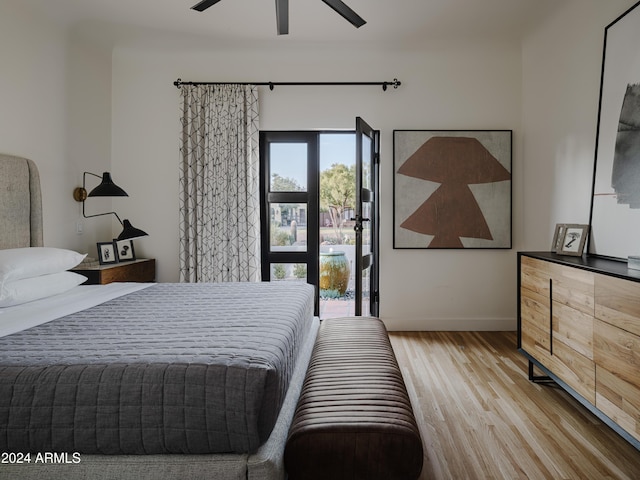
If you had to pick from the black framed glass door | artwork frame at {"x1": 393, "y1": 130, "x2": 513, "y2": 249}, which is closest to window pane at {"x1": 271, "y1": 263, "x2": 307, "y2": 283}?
the black framed glass door

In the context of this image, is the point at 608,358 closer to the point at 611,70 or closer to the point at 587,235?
the point at 587,235

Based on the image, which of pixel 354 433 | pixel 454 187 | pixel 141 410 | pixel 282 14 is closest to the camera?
pixel 141 410

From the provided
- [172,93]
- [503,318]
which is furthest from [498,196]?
[172,93]

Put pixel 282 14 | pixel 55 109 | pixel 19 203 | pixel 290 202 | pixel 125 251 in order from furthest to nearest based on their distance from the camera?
1. pixel 290 202
2. pixel 125 251
3. pixel 55 109
4. pixel 19 203
5. pixel 282 14

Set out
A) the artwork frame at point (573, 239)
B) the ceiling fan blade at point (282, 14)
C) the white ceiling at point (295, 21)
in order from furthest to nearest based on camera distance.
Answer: the white ceiling at point (295, 21) → the artwork frame at point (573, 239) → the ceiling fan blade at point (282, 14)

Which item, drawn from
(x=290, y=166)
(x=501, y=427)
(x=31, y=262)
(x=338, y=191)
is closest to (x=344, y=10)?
(x=290, y=166)

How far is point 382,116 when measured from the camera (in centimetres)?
396

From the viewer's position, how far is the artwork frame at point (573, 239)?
260cm

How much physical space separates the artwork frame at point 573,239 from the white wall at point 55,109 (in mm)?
3919

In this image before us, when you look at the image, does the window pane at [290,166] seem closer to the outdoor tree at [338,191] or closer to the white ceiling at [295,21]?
the outdoor tree at [338,191]

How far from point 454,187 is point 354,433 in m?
3.06

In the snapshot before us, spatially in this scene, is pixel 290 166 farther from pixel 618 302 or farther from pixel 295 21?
pixel 618 302

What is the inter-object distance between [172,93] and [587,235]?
3.81m

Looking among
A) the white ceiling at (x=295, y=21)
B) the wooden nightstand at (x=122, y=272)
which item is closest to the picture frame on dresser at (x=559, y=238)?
the white ceiling at (x=295, y=21)
